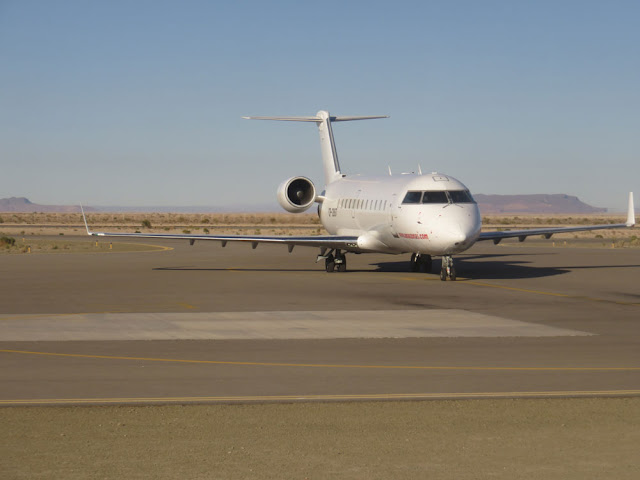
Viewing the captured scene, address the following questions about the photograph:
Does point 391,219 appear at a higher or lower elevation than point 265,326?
higher

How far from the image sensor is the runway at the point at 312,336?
1204 centimetres

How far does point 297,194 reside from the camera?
40469 mm

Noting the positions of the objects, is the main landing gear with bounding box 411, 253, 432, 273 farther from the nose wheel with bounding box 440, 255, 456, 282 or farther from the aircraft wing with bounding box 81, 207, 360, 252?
the nose wheel with bounding box 440, 255, 456, 282

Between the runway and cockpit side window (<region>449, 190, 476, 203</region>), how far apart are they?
264cm

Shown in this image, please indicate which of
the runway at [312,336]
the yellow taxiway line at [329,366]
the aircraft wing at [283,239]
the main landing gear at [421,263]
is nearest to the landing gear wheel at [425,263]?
the main landing gear at [421,263]

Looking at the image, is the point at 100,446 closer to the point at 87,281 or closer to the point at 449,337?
the point at 449,337

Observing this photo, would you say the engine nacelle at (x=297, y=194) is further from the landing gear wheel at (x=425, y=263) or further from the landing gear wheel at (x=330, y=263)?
the landing gear wheel at (x=425, y=263)

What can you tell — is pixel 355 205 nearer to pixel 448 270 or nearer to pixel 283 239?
pixel 283 239

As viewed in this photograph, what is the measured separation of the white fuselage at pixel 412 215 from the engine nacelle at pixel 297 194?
271cm

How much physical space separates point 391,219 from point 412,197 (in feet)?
4.06

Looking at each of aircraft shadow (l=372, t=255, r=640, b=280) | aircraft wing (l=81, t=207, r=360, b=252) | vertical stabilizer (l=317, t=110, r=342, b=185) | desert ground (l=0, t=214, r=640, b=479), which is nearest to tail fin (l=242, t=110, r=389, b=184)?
vertical stabilizer (l=317, t=110, r=342, b=185)

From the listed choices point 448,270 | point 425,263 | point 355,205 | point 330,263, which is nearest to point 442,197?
point 448,270

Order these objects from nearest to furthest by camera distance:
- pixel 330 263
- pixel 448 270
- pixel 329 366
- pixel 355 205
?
pixel 329 366, pixel 448 270, pixel 330 263, pixel 355 205

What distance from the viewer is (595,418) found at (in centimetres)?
1018
